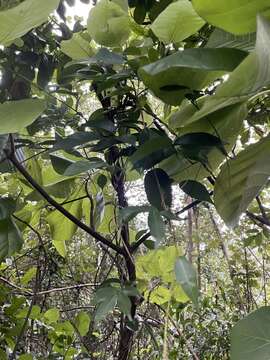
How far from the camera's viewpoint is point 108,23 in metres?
0.35

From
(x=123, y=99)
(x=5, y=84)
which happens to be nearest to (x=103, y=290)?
(x=123, y=99)

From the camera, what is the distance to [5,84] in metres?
0.59

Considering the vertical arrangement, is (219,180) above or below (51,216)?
below

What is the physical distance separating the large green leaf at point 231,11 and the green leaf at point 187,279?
15cm

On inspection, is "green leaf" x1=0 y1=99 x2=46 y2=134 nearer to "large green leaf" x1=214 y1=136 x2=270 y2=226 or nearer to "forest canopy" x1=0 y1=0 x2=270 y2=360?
"forest canopy" x1=0 y1=0 x2=270 y2=360

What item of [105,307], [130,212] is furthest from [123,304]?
[130,212]

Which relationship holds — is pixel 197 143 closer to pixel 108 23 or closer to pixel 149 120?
pixel 108 23

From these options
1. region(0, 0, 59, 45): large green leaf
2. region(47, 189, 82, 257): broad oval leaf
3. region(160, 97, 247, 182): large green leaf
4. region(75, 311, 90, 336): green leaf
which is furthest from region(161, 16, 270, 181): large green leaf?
region(75, 311, 90, 336): green leaf

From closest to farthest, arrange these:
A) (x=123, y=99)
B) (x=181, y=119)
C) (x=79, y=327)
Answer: (x=181, y=119) < (x=123, y=99) < (x=79, y=327)

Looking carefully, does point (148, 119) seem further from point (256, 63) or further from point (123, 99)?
point (256, 63)

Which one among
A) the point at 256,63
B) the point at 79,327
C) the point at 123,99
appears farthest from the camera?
the point at 79,327

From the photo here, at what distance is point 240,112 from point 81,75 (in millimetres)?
177

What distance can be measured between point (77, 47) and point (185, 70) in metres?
0.19

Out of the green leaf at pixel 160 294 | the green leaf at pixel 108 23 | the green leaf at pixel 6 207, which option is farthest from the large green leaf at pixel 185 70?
the green leaf at pixel 160 294
